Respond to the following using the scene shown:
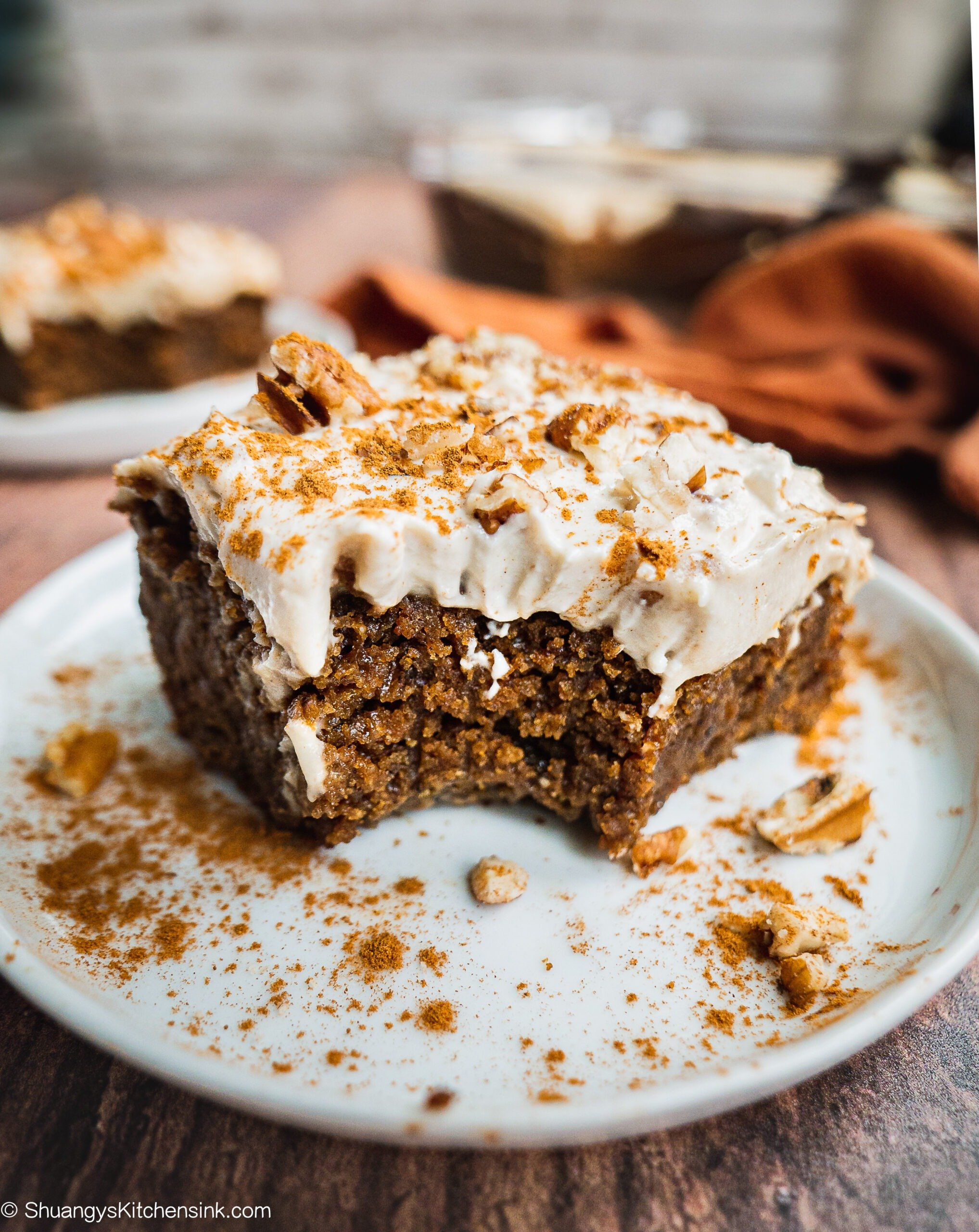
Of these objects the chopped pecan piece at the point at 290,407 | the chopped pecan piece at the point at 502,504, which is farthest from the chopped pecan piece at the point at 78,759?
the chopped pecan piece at the point at 502,504

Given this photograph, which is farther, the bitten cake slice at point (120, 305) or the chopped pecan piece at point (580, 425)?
the bitten cake slice at point (120, 305)

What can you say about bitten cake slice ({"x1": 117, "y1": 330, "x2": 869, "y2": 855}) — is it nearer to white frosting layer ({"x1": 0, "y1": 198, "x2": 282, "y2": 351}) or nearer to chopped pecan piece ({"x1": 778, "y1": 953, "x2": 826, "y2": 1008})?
chopped pecan piece ({"x1": 778, "y1": 953, "x2": 826, "y2": 1008})

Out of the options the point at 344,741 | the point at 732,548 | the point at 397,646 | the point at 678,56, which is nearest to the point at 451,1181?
the point at 344,741

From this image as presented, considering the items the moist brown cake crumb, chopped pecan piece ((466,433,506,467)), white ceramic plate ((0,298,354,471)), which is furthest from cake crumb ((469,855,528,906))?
white ceramic plate ((0,298,354,471))

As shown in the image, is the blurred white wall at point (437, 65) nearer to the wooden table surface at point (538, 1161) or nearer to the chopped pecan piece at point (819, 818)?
the chopped pecan piece at point (819, 818)

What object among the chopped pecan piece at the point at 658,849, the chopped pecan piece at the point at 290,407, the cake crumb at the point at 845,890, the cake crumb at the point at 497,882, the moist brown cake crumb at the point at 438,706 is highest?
the chopped pecan piece at the point at 290,407

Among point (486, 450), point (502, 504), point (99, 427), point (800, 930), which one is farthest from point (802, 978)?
point (99, 427)

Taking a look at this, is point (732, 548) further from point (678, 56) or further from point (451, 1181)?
point (678, 56)

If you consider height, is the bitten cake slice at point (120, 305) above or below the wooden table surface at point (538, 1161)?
above
